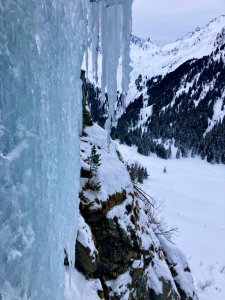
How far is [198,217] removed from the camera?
20.9 m

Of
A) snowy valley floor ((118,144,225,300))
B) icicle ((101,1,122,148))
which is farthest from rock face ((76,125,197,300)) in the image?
snowy valley floor ((118,144,225,300))

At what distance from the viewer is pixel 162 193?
24.9 m

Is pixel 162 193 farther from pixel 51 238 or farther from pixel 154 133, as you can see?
pixel 154 133

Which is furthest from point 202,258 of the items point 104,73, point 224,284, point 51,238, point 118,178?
point 51,238

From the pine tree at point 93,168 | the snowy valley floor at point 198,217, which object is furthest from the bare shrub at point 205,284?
the pine tree at point 93,168

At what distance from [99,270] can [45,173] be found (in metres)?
4.86

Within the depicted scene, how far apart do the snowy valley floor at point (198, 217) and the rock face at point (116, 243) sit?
15.5 ft

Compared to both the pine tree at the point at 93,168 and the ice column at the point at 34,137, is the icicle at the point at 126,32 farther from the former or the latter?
the pine tree at the point at 93,168

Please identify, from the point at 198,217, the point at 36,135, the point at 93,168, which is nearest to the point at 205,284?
the point at 93,168

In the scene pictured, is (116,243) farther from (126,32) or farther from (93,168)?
(126,32)

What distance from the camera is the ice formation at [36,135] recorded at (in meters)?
1.54

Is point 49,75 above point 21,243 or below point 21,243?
above

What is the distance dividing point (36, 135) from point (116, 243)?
5.35 metres

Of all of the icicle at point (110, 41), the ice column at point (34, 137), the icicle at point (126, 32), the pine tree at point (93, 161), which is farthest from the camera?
the pine tree at point (93, 161)
